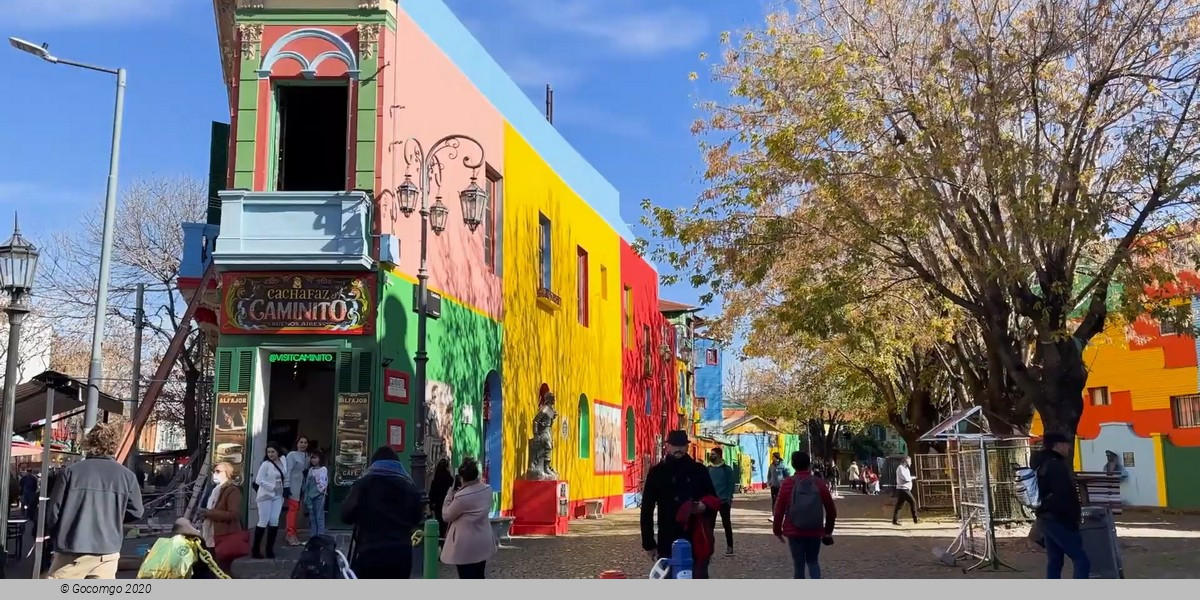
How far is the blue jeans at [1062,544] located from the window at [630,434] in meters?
21.4

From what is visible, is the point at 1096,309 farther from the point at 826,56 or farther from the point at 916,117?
the point at 826,56

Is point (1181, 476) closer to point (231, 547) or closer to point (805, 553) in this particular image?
point (805, 553)

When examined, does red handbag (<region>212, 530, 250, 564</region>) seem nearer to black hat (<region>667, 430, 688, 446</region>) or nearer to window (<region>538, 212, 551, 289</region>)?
black hat (<region>667, 430, 688, 446</region>)

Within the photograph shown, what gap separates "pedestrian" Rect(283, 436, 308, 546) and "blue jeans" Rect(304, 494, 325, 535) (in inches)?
7.2

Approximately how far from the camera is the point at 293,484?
1337cm

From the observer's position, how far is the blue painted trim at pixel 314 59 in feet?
49.3

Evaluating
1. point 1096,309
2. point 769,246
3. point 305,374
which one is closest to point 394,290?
point 305,374

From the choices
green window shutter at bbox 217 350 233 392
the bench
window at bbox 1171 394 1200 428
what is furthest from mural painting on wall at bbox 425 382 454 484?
window at bbox 1171 394 1200 428

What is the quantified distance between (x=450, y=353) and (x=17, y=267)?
7.56 m

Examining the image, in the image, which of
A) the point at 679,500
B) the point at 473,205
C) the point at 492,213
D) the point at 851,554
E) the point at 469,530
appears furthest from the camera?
the point at 492,213

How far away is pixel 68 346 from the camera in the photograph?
31891 millimetres

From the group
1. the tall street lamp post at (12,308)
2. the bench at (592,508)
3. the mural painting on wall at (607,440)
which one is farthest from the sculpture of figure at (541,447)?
the tall street lamp post at (12,308)

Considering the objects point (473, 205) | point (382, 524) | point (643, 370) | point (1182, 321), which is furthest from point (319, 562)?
point (643, 370)

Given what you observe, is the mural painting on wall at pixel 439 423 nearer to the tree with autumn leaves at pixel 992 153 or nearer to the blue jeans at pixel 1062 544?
the tree with autumn leaves at pixel 992 153
